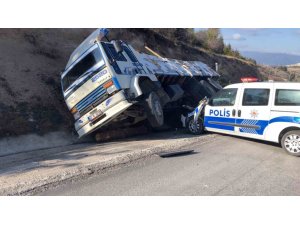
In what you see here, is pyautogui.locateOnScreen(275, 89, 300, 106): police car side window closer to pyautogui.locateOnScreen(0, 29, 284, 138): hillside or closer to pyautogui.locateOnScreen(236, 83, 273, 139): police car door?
pyautogui.locateOnScreen(236, 83, 273, 139): police car door

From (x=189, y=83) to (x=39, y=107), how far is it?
5.41 metres

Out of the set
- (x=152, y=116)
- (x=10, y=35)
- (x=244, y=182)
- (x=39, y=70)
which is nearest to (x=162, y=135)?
(x=152, y=116)

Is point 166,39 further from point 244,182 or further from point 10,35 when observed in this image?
point 244,182

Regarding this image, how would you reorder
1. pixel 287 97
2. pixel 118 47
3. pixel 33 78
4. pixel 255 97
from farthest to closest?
pixel 33 78 → pixel 118 47 → pixel 255 97 → pixel 287 97

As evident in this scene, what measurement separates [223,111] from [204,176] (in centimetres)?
362

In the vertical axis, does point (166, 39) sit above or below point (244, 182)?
above

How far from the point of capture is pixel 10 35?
14719 mm

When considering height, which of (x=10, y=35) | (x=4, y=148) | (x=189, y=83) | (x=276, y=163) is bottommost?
(x=4, y=148)

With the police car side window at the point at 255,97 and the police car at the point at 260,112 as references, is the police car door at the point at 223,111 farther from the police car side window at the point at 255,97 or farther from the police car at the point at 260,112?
the police car side window at the point at 255,97

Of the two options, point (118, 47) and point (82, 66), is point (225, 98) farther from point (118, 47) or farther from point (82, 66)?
point (82, 66)

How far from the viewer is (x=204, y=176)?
20.5ft

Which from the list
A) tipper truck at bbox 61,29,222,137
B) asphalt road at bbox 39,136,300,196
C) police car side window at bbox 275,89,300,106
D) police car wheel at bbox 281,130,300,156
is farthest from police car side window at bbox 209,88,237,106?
police car wheel at bbox 281,130,300,156

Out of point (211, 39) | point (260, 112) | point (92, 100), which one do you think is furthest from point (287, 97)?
point (211, 39)

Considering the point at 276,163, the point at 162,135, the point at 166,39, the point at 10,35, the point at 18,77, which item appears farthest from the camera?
the point at 166,39
